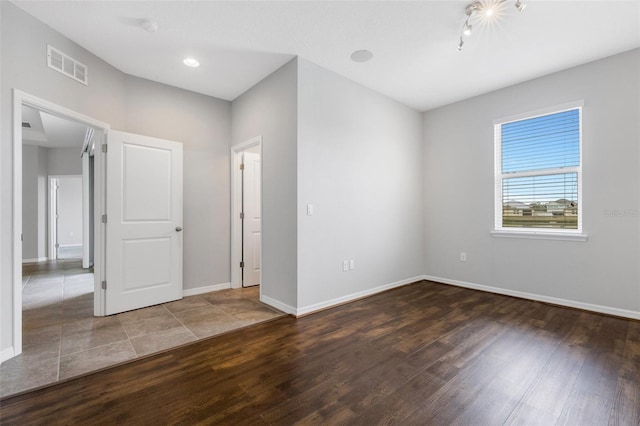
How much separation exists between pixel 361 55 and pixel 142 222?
316cm

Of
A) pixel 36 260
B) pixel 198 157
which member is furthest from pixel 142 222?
pixel 36 260

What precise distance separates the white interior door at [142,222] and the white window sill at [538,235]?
435cm

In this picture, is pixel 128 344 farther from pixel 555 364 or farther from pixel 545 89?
pixel 545 89

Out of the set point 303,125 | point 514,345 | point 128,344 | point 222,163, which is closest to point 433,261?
point 514,345

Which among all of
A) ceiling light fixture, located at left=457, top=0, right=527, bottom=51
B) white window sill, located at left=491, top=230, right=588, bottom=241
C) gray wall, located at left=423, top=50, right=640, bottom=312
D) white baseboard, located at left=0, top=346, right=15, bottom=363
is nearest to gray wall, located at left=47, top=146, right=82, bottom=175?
white baseboard, located at left=0, top=346, right=15, bottom=363

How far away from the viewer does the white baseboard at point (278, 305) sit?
10.5 feet

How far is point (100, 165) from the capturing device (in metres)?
3.19

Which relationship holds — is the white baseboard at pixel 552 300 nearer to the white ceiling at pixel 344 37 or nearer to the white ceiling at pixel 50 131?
the white ceiling at pixel 344 37

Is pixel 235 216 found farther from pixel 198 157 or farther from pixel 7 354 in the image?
pixel 7 354

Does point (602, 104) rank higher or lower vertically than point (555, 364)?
higher

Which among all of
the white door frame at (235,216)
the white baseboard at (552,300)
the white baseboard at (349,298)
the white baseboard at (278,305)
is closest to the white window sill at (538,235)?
the white baseboard at (552,300)

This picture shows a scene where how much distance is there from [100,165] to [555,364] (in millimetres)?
4624

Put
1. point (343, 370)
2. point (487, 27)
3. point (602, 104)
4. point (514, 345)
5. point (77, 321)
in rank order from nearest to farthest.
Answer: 1. point (343, 370)
2. point (514, 345)
3. point (487, 27)
4. point (77, 321)
5. point (602, 104)

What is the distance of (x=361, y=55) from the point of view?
123 inches
